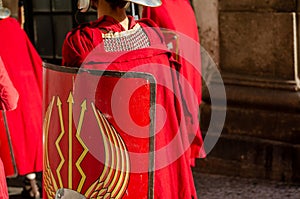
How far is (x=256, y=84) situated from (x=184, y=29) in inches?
42.7

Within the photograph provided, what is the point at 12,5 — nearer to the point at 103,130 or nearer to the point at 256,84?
the point at 256,84

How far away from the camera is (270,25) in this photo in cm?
695

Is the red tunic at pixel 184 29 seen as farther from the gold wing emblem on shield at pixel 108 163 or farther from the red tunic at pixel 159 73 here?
the gold wing emblem on shield at pixel 108 163

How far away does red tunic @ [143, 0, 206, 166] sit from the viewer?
6109mm

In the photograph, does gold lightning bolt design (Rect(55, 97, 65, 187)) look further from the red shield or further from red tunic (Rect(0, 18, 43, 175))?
red tunic (Rect(0, 18, 43, 175))

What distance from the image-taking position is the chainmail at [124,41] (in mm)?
4465

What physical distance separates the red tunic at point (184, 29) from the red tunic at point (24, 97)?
0.94 m

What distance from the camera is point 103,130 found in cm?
410

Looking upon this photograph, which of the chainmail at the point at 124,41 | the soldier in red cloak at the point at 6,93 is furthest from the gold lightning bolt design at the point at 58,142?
the soldier in red cloak at the point at 6,93

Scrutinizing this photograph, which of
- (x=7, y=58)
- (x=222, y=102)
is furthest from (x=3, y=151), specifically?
(x=222, y=102)

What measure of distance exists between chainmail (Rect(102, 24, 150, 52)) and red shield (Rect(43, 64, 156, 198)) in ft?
1.23

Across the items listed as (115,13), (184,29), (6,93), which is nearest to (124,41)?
(115,13)

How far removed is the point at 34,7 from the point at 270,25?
2.47m

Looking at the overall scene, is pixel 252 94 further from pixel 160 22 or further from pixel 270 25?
pixel 160 22
